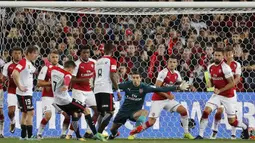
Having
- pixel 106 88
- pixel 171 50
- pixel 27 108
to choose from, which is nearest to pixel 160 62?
pixel 171 50

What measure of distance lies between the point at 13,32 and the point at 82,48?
1.90m

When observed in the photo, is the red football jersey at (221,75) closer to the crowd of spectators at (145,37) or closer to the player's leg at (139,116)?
the crowd of spectators at (145,37)

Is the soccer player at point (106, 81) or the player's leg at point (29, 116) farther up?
the soccer player at point (106, 81)

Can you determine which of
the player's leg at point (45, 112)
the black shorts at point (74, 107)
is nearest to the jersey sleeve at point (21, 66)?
the black shorts at point (74, 107)

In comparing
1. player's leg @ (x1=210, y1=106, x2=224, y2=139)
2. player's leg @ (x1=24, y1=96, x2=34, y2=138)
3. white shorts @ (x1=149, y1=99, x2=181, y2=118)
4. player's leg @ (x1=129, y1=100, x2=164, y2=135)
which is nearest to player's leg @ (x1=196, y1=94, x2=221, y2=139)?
player's leg @ (x1=210, y1=106, x2=224, y2=139)

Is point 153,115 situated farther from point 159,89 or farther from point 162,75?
point 159,89

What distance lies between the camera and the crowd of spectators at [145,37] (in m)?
15.4

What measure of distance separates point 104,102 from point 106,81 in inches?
13.8

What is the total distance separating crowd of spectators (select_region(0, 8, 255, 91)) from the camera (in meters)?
15.4

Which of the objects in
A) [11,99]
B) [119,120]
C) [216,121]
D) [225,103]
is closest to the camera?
[119,120]

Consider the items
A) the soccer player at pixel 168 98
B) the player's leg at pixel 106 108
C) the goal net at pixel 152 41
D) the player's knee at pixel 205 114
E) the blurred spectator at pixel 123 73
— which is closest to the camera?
the player's leg at pixel 106 108

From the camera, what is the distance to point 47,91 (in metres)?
14.5

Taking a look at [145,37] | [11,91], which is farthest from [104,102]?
[145,37]

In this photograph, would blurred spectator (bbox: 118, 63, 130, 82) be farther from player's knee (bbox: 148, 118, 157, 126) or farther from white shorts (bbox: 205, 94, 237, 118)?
white shorts (bbox: 205, 94, 237, 118)
